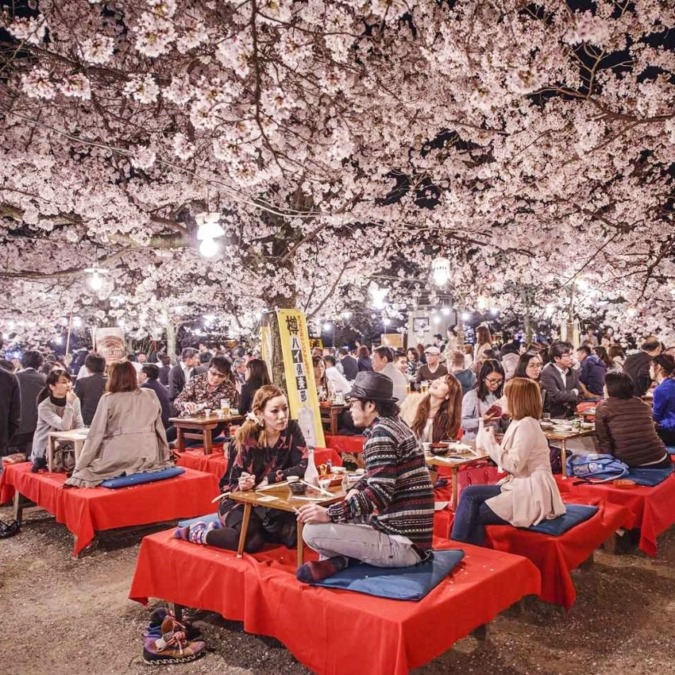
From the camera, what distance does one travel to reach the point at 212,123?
7121 millimetres

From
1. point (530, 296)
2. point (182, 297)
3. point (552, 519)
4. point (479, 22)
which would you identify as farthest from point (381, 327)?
point (552, 519)

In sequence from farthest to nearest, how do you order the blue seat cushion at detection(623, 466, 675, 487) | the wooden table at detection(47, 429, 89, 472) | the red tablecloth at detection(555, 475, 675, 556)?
the wooden table at detection(47, 429, 89, 472), the blue seat cushion at detection(623, 466, 675, 487), the red tablecloth at detection(555, 475, 675, 556)

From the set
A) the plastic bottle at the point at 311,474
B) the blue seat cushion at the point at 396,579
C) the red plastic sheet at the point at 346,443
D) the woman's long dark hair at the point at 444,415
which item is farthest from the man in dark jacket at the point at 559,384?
the blue seat cushion at the point at 396,579

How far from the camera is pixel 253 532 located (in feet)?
15.7

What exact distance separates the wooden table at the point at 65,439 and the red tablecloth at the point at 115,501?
0.22 metres

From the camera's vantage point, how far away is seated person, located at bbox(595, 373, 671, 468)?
22.0ft

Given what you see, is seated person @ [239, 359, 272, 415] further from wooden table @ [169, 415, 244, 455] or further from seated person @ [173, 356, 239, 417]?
seated person @ [173, 356, 239, 417]

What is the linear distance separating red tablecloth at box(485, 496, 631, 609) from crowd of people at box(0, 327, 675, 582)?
0.39 feet

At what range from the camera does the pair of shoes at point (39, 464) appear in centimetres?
767

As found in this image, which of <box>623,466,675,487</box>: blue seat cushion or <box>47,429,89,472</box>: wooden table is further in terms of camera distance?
<box>47,429,89,472</box>: wooden table

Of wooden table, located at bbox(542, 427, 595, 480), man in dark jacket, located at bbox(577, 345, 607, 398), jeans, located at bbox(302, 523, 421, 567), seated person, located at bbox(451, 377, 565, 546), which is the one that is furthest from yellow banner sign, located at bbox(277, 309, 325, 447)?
man in dark jacket, located at bbox(577, 345, 607, 398)

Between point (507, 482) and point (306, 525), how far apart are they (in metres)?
2.10

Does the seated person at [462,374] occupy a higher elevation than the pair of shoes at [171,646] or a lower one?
higher

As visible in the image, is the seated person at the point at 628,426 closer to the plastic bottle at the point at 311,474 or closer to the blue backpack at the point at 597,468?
the blue backpack at the point at 597,468
